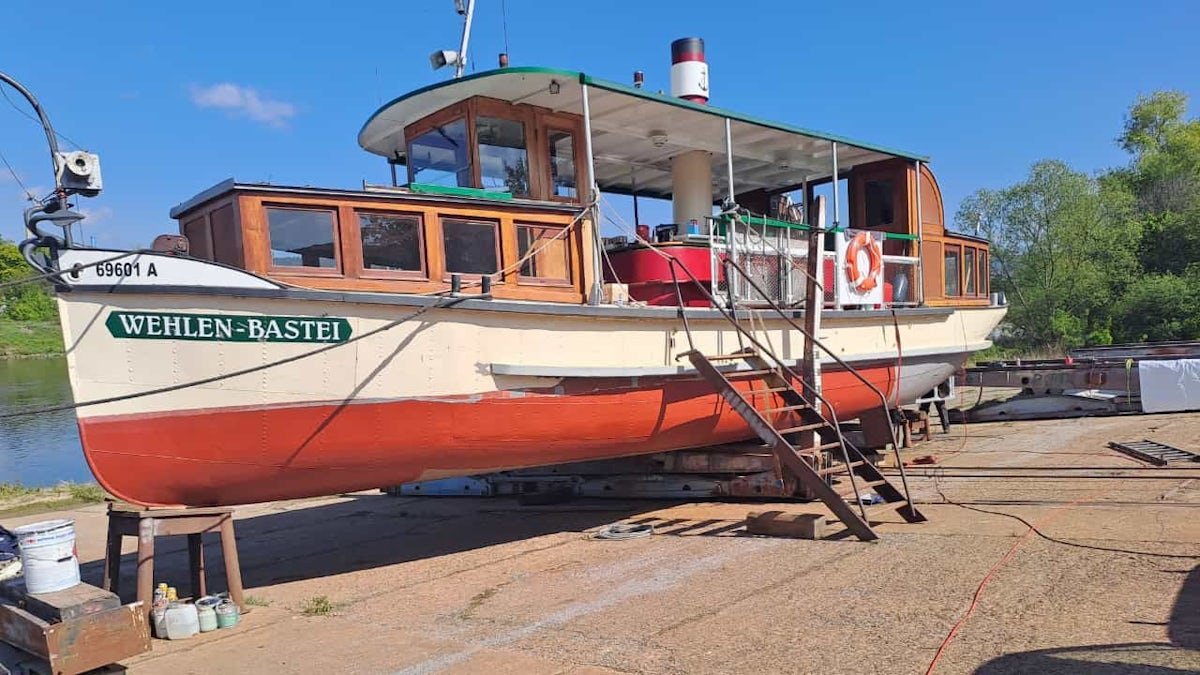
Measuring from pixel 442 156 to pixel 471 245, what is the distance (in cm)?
154

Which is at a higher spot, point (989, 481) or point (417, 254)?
point (417, 254)

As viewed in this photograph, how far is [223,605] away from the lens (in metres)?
5.70

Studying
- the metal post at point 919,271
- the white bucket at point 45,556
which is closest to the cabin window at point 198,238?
the white bucket at point 45,556

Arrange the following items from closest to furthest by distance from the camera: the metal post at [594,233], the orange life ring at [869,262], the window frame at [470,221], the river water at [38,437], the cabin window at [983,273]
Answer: the window frame at [470,221] < the metal post at [594,233] < the orange life ring at [869,262] < the cabin window at [983,273] < the river water at [38,437]

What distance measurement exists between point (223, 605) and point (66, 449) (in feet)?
70.5

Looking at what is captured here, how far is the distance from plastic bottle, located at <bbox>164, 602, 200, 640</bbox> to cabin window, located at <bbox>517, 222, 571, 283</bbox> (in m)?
3.43

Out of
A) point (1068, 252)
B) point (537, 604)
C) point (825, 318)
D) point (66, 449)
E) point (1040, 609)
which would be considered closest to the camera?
point (1040, 609)

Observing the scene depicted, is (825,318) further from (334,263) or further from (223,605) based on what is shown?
(223,605)

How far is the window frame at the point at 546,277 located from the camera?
22.6ft

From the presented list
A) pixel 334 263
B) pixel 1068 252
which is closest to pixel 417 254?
pixel 334 263

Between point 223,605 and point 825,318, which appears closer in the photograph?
point 223,605

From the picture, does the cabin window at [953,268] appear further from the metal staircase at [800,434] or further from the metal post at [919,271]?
the metal staircase at [800,434]

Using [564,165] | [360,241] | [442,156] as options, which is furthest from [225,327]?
[564,165]

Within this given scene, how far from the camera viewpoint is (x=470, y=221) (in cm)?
670
